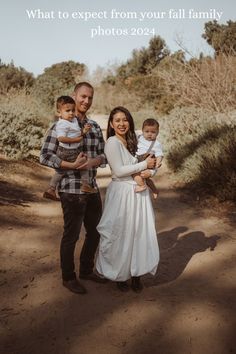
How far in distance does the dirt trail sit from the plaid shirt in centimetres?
120

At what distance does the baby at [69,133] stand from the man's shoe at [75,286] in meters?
1.04

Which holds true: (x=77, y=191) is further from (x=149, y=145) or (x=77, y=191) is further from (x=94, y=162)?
(x=149, y=145)

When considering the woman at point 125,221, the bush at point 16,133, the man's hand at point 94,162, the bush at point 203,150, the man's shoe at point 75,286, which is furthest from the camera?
the bush at point 16,133

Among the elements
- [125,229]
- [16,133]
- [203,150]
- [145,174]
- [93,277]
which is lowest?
[93,277]

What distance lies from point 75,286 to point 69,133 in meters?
1.63

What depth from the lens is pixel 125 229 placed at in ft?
12.8

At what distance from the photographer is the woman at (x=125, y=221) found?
152 inches

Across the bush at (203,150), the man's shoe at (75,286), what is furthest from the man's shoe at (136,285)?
the bush at (203,150)

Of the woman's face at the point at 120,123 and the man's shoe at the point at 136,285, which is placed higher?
the woman's face at the point at 120,123

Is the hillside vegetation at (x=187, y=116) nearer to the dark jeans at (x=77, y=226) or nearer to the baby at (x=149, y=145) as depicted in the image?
the baby at (x=149, y=145)

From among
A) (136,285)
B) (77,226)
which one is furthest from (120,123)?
(136,285)

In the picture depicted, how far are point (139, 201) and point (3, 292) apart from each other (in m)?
1.78

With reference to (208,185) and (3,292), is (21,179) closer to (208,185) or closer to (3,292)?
(208,185)

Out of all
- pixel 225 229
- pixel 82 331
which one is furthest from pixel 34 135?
pixel 82 331
